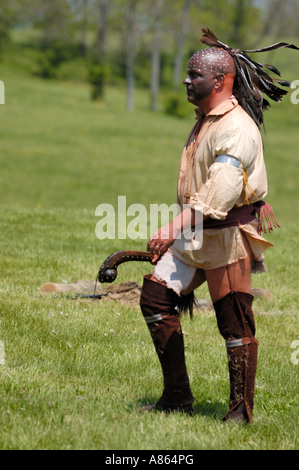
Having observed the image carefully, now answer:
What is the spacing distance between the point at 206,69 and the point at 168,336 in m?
1.67

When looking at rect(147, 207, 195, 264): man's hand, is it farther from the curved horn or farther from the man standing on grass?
the curved horn

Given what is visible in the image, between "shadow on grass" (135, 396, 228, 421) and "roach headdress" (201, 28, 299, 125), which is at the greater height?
"roach headdress" (201, 28, 299, 125)

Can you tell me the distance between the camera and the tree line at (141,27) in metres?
50.5

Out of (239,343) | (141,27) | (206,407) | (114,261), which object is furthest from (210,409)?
(141,27)

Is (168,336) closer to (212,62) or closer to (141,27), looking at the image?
(212,62)

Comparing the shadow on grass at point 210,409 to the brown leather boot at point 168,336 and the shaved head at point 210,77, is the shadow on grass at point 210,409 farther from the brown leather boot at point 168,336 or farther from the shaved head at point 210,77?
the shaved head at point 210,77

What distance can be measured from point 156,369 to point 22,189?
19241mm

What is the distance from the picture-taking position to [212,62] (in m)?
4.24

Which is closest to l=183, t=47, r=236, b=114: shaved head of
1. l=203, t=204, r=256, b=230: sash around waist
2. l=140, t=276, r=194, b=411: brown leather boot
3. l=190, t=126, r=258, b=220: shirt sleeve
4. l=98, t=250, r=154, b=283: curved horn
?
l=190, t=126, r=258, b=220: shirt sleeve

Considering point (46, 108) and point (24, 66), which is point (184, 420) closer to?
point (46, 108)

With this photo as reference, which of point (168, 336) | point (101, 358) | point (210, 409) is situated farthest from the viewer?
point (101, 358)

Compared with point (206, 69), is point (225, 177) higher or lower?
lower

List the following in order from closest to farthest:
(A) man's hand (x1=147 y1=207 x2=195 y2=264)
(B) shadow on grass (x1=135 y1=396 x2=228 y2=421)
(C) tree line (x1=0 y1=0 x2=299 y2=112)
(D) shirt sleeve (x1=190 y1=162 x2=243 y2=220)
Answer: (D) shirt sleeve (x1=190 y1=162 x2=243 y2=220)
(A) man's hand (x1=147 y1=207 x2=195 y2=264)
(B) shadow on grass (x1=135 y1=396 x2=228 y2=421)
(C) tree line (x1=0 y1=0 x2=299 y2=112)

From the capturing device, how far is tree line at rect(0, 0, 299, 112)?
50.5m
